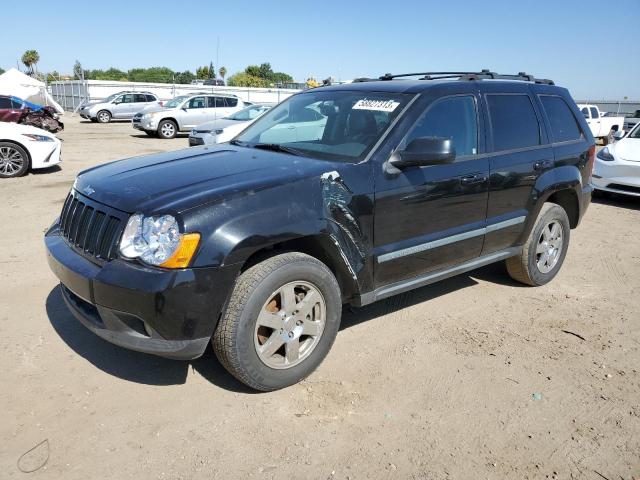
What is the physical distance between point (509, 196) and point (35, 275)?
14.2 ft

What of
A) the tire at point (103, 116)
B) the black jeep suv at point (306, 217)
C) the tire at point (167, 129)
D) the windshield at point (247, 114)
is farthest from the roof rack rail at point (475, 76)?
the tire at point (103, 116)

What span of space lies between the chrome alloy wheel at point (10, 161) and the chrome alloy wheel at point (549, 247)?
32.1 feet

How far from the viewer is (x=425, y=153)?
3377mm

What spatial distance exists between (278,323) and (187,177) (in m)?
1.03

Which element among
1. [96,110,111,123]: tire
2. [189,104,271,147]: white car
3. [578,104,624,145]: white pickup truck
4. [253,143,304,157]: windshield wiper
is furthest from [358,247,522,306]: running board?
[96,110,111,123]: tire

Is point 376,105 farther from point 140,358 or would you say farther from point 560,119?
point 140,358

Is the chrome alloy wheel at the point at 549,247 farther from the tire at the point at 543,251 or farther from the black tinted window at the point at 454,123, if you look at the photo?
the black tinted window at the point at 454,123

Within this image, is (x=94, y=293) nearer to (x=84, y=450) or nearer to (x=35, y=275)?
(x=84, y=450)

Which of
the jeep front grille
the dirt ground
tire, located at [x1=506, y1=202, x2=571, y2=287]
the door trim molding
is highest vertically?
the jeep front grille

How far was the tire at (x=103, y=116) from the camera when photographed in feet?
91.4

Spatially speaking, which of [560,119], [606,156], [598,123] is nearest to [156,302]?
[560,119]

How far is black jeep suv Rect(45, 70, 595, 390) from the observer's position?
2.73 meters

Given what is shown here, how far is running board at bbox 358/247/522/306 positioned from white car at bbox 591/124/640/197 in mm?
5254

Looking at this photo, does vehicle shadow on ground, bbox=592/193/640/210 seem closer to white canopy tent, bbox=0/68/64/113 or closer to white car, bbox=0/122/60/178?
white car, bbox=0/122/60/178
